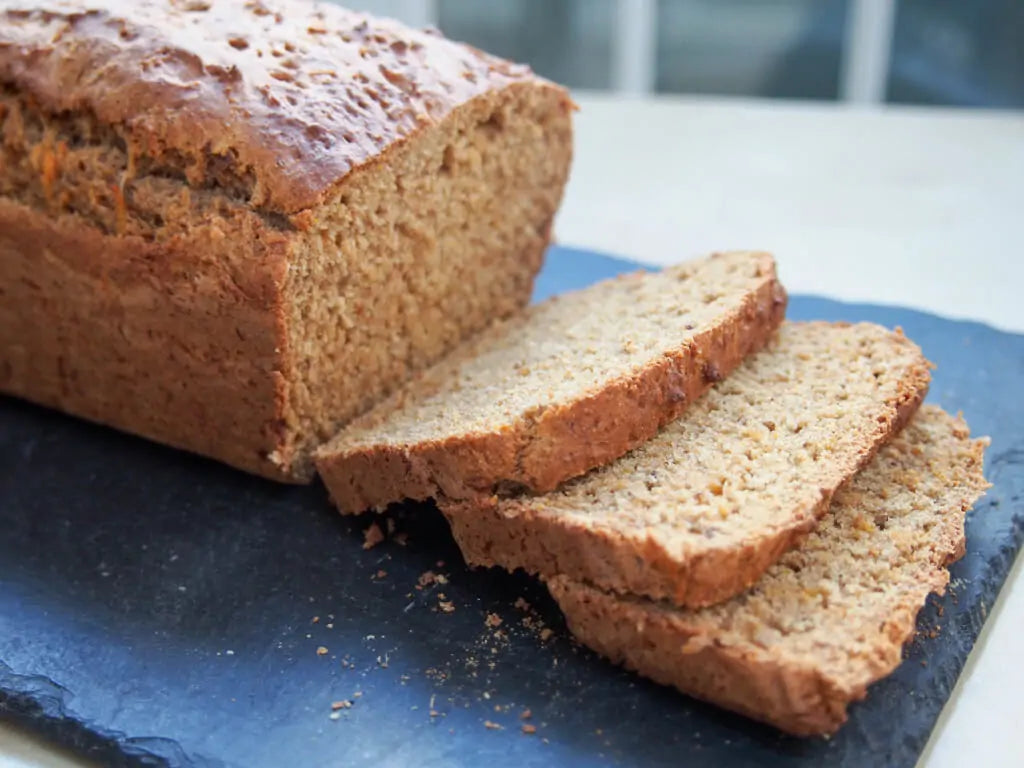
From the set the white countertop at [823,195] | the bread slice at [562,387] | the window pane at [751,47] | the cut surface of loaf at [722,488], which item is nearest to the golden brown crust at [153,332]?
the bread slice at [562,387]

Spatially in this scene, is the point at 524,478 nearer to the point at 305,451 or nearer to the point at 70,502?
the point at 305,451

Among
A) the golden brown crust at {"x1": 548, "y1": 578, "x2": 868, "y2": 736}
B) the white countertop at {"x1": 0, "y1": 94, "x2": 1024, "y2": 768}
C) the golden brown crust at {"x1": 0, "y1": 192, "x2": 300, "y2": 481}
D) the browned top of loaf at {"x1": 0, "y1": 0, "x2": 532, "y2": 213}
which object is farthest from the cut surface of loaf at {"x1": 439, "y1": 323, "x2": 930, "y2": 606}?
the white countertop at {"x1": 0, "y1": 94, "x2": 1024, "y2": 768}

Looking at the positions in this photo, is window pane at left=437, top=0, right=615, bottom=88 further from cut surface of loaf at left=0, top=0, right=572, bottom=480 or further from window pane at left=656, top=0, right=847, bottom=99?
cut surface of loaf at left=0, top=0, right=572, bottom=480

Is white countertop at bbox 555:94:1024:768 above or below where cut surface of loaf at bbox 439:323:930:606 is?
below

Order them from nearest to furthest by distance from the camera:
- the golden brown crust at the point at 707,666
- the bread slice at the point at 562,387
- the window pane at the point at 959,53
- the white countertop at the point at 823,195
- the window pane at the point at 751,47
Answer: the golden brown crust at the point at 707,666, the bread slice at the point at 562,387, the white countertop at the point at 823,195, the window pane at the point at 959,53, the window pane at the point at 751,47

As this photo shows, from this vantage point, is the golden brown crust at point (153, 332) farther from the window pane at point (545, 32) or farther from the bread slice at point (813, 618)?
the window pane at point (545, 32)

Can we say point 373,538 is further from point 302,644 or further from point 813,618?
point 813,618
